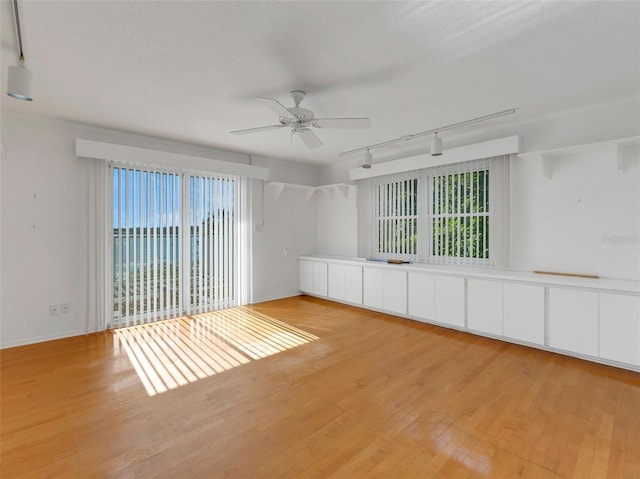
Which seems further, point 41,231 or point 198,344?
point 41,231

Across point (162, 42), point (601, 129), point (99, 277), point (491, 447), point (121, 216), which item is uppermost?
point (162, 42)

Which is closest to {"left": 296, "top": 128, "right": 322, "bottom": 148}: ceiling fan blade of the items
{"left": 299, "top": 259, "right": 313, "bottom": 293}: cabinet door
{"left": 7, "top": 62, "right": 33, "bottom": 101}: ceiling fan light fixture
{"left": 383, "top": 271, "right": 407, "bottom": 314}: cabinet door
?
{"left": 7, "top": 62, "right": 33, "bottom": 101}: ceiling fan light fixture

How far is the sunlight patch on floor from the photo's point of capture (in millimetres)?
3029

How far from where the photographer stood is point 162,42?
229 centimetres

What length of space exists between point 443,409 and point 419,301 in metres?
2.26

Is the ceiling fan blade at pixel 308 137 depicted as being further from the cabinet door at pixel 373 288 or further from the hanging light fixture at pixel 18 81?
the cabinet door at pixel 373 288

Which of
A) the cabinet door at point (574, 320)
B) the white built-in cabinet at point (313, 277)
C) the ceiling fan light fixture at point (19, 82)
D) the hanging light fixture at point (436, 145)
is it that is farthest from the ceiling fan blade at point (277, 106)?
the white built-in cabinet at point (313, 277)

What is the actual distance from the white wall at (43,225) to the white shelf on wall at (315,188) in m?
2.35

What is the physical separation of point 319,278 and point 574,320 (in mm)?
3915

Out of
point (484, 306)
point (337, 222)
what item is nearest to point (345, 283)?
point (337, 222)

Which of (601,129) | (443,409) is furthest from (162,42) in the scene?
(601,129)

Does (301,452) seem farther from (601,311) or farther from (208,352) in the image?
(601,311)

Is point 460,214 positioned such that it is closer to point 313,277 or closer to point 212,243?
point 313,277

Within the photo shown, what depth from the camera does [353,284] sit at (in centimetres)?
549
